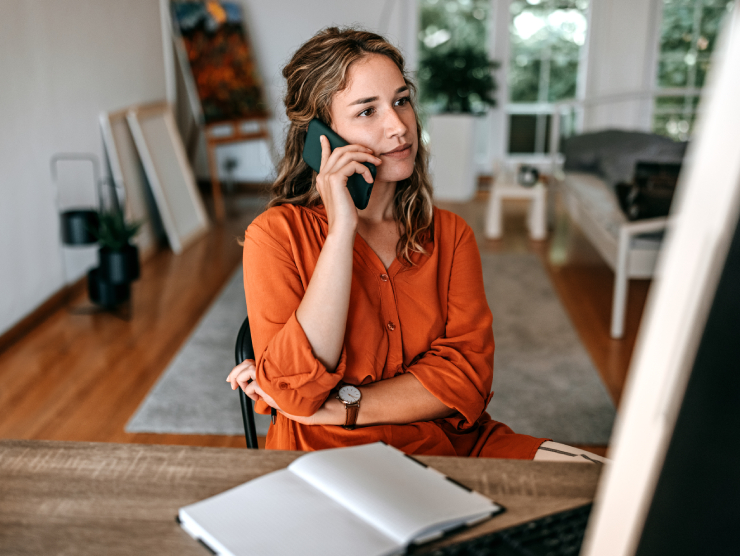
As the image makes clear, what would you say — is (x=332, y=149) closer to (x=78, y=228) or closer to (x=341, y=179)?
(x=341, y=179)

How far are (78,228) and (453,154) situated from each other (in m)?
3.87

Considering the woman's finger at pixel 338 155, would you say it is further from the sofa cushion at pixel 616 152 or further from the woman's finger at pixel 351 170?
the sofa cushion at pixel 616 152

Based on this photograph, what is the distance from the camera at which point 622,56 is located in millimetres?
6461

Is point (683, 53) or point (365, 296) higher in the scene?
point (683, 53)

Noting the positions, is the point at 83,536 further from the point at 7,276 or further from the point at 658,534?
the point at 7,276

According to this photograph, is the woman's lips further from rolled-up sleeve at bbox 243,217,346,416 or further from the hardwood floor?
the hardwood floor

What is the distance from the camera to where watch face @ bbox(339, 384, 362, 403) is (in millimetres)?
1132

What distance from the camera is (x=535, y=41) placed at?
6484mm

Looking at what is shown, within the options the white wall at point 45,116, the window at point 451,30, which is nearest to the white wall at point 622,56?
the window at point 451,30

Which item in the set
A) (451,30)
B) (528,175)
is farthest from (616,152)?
(451,30)

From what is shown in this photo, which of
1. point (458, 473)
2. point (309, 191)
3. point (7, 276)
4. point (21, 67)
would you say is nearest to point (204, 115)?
point (21, 67)

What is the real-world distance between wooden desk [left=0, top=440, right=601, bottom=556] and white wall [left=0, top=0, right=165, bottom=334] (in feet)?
7.79

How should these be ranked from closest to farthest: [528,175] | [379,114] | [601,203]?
[379,114]
[601,203]
[528,175]

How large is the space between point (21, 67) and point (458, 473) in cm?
299
